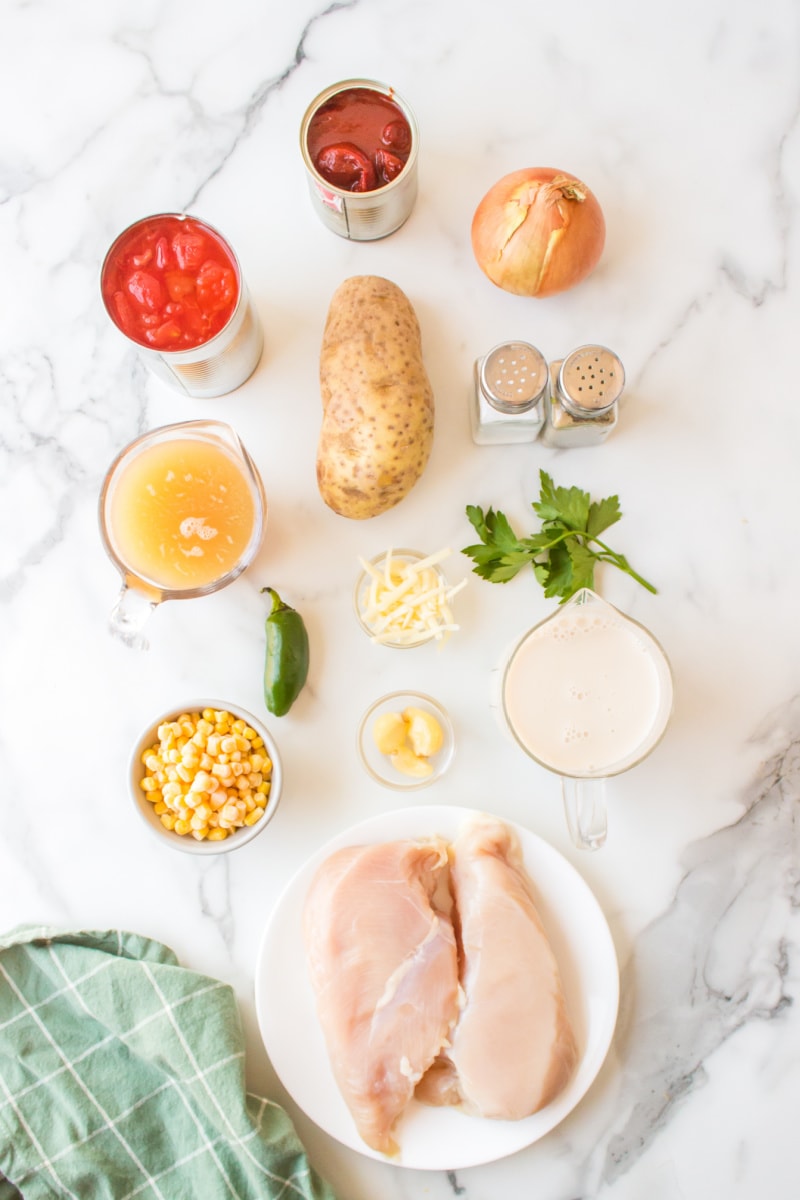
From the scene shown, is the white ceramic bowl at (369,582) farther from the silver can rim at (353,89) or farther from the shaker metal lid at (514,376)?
the silver can rim at (353,89)

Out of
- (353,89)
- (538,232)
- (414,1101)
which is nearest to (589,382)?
(538,232)

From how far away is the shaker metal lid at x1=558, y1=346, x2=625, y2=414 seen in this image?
4.83 ft

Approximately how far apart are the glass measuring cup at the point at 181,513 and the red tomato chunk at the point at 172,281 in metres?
0.15

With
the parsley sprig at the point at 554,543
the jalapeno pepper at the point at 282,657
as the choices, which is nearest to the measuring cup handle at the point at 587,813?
the parsley sprig at the point at 554,543

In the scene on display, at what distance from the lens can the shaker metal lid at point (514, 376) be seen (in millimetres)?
1479

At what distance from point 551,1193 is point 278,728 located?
90cm

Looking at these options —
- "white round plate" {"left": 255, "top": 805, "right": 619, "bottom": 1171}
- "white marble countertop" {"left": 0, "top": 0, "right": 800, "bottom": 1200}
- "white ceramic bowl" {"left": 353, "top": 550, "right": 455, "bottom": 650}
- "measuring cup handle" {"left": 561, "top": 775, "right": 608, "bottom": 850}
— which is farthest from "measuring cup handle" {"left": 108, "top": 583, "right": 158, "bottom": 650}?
"measuring cup handle" {"left": 561, "top": 775, "right": 608, "bottom": 850}

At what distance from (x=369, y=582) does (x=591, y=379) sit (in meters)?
0.49

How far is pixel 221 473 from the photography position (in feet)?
4.82

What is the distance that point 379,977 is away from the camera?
149 centimetres

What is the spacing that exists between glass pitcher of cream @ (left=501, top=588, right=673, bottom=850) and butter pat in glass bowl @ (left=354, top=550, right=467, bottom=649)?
6.2 inches

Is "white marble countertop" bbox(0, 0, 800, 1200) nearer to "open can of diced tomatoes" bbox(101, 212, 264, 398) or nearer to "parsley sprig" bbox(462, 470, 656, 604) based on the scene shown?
"parsley sprig" bbox(462, 470, 656, 604)

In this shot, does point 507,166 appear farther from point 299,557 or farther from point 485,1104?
point 485,1104

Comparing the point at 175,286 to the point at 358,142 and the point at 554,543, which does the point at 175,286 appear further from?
the point at 554,543
